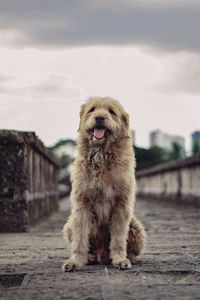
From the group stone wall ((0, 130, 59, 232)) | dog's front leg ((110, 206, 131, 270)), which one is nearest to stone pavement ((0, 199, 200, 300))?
dog's front leg ((110, 206, 131, 270))

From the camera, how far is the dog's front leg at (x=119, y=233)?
5.73 metres

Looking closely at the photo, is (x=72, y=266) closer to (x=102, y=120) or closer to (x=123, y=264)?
(x=123, y=264)

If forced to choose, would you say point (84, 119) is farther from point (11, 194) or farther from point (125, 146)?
point (11, 194)

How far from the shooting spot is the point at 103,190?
5.83m

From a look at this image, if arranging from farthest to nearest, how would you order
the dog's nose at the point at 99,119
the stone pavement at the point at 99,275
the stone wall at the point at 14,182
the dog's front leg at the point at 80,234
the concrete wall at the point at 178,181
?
1. the concrete wall at the point at 178,181
2. the stone wall at the point at 14,182
3. the dog's front leg at the point at 80,234
4. the dog's nose at the point at 99,119
5. the stone pavement at the point at 99,275

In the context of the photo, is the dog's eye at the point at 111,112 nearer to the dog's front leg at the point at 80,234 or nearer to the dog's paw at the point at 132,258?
the dog's front leg at the point at 80,234

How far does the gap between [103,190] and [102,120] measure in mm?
677

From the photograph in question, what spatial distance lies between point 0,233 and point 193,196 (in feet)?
33.8

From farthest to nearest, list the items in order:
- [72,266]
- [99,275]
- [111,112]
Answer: [111,112], [72,266], [99,275]

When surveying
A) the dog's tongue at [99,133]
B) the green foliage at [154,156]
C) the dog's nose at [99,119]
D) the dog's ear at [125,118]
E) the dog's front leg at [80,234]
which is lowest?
the dog's front leg at [80,234]

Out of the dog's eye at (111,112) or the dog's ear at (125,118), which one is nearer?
the dog's eye at (111,112)

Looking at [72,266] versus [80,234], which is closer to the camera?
[72,266]

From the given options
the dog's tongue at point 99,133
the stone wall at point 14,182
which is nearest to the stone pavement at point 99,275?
the dog's tongue at point 99,133

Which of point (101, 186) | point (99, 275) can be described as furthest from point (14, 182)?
point (99, 275)
